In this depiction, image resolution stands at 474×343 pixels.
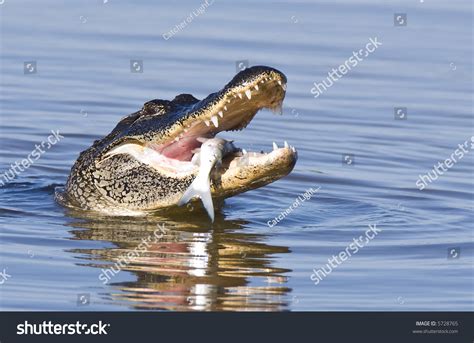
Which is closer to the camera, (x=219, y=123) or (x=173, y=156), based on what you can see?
(x=219, y=123)

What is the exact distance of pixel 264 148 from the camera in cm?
1498

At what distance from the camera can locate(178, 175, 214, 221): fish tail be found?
10680 millimetres

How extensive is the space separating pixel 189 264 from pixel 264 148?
5082 mm

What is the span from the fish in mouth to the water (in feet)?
0.80

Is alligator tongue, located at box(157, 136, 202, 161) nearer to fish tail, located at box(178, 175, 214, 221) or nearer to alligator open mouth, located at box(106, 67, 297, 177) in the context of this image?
alligator open mouth, located at box(106, 67, 297, 177)

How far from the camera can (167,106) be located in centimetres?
1121

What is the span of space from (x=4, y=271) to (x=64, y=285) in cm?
64

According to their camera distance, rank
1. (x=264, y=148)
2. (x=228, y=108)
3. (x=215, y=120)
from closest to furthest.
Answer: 1. (x=228, y=108)
2. (x=215, y=120)
3. (x=264, y=148)

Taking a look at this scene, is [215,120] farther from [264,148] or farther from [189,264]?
[264,148]

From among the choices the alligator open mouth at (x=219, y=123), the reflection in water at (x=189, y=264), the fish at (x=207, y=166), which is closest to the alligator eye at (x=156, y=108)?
the alligator open mouth at (x=219, y=123)

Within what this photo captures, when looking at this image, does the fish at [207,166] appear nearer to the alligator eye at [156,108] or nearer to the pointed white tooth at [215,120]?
the pointed white tooth at [215,120]

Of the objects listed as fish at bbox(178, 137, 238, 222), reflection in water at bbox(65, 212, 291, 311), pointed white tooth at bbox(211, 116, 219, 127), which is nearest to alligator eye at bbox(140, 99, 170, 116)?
fish at bbox(178, 137, 238, 222)

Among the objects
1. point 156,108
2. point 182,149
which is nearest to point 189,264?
point 182,149
